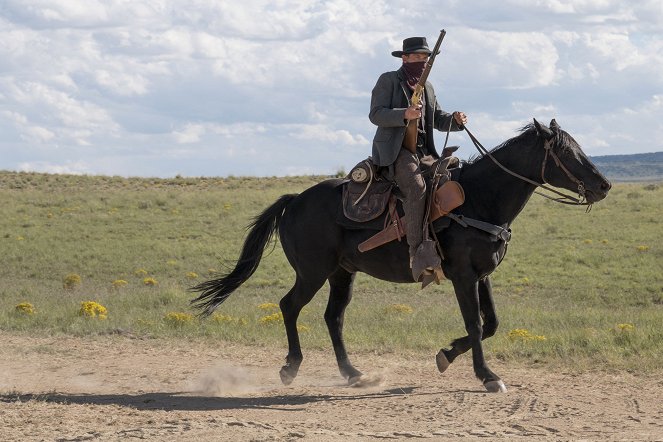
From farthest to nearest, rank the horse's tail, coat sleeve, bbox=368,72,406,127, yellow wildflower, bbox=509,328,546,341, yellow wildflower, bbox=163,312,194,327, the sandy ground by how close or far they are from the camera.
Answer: yellow wildflower, bbox=163,312,194,327, yellow wildflower, bbox=509,328,546,341, the horse's tail, coat sleeve, bbox=368,72,406,127, the sandy ground

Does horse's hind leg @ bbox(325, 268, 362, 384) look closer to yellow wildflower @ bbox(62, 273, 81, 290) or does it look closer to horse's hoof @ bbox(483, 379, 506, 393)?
horse's hoof @ bbox(483, 379, 506, 393)

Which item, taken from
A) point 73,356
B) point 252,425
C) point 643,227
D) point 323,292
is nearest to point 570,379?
point 252,425

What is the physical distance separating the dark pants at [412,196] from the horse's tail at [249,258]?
5.99 feet

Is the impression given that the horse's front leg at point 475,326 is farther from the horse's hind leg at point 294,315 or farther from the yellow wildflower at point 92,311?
the yellow wildflower at point 92,311

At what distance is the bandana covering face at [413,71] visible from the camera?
31.7 feet

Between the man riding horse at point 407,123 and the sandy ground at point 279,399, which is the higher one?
the man riding horse at point 407,123

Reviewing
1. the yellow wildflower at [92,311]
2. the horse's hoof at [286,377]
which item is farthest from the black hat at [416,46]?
the yellow wildflower at [92,311]

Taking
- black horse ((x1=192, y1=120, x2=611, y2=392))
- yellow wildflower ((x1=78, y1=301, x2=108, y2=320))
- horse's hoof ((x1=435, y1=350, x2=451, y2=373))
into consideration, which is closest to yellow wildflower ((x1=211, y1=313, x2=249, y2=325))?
yellow wildflower ((x1=78, y1=301, x2=108, y2=320))

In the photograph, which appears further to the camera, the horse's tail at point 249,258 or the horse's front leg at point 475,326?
the horse's tail at point 249,258

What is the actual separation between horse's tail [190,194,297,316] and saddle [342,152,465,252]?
1181mm

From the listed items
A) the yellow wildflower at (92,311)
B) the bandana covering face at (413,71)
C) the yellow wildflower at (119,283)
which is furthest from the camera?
the yellow wildflower at (119,283)

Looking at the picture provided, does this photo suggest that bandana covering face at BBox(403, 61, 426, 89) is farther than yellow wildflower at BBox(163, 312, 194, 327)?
No

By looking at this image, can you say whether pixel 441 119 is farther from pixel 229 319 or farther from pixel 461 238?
pixel 229 319

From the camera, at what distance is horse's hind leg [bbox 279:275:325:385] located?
33.5 feet
